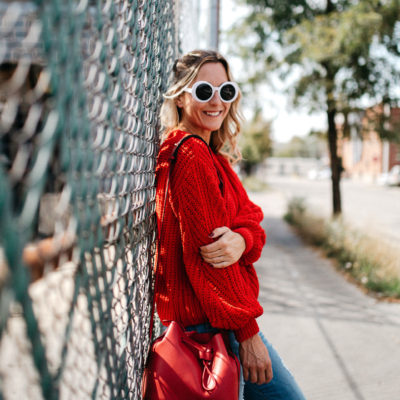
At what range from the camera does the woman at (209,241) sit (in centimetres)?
140

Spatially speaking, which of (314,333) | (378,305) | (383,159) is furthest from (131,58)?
(383,159)

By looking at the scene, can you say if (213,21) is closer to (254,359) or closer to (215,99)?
(215,99)

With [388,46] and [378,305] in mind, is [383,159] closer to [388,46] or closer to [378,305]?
[388,46]

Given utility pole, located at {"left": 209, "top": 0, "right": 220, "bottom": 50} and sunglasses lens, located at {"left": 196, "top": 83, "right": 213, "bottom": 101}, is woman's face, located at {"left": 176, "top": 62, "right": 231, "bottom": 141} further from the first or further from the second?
utility pole, located at {"left": 209, "top": 0, "right": 220, "bottom": 50}

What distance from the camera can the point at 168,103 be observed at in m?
1.80

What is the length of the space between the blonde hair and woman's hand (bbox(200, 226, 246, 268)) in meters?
0.60

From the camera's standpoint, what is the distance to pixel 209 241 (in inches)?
55.0

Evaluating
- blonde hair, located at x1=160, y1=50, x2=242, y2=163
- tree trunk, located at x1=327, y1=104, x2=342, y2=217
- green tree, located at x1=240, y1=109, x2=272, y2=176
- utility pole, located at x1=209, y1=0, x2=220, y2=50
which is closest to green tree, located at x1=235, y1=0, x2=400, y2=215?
tree trunk, located at x1=327, y1=104, x2=342, y2=217

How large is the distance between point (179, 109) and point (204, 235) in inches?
26.9

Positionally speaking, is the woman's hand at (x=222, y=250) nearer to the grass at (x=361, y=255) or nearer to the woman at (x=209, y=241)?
the woman at (x=209, y=241)

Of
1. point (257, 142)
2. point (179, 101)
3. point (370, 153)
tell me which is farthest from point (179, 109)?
point (370, 153)

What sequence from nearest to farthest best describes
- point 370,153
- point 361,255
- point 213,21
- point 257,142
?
point 213,21 → point 361,255 → point 257,142 → point 370,153

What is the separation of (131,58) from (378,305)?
14.3ft

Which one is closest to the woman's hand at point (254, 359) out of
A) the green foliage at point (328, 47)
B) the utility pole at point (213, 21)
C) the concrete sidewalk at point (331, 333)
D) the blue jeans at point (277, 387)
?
the blue jeans at point (277, 387)
